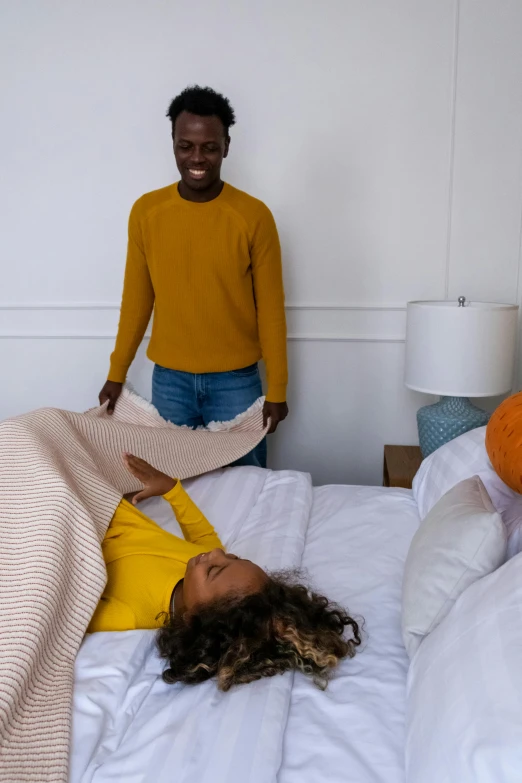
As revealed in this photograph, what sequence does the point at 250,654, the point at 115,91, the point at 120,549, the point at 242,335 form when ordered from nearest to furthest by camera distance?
1. the point at 250,654
2. the point at 120,549
3. the point at 242,335
4. the point at 115,91

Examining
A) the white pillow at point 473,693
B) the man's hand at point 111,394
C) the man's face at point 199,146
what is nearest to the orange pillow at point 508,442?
the white pillow at point 473,693

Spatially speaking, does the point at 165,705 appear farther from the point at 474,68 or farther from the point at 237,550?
the point at 474,68

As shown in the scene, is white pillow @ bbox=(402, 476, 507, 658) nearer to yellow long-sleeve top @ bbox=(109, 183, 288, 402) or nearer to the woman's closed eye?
the woman's closed eye

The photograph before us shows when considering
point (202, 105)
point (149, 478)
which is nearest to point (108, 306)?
point (202, 105)

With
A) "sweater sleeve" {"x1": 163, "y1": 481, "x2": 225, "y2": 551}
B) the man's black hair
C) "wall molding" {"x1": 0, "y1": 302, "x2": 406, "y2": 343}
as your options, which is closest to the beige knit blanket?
"sweater sleeve" {"x1": 163, "y1": 481, "x2": 225, "y2": 551}

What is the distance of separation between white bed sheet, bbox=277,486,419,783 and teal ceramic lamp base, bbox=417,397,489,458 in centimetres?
35

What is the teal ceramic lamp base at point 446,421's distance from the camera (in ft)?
7.08

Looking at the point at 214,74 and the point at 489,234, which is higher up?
the point at 214,74

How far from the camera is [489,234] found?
2.57 m

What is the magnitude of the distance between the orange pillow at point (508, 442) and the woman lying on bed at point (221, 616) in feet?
1.52

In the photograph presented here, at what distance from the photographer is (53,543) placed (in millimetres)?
1324

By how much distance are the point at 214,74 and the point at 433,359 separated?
4.42 feet

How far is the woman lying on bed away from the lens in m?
1.17

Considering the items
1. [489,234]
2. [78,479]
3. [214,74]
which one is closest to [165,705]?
[78,479]
